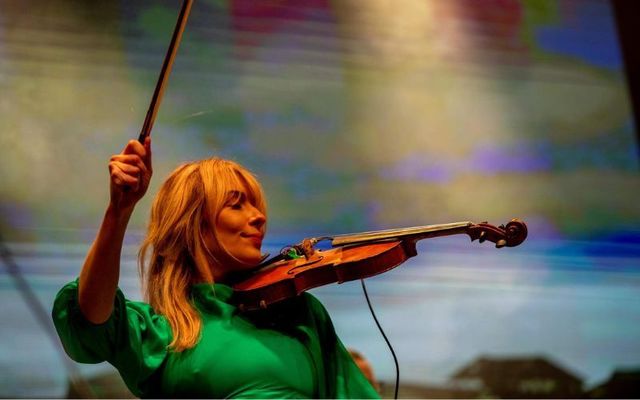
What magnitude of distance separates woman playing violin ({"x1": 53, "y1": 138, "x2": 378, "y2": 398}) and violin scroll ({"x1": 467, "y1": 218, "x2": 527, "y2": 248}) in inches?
12.4

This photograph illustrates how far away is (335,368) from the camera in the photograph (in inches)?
52.9

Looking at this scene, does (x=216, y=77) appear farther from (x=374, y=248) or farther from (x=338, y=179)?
(x=374, y=248)

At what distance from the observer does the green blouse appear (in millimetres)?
1172

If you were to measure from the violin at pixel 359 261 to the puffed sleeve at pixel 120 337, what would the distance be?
15 centimetres

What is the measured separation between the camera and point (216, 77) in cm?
243

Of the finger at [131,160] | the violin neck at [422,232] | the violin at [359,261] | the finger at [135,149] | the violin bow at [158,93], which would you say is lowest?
the violin at [359,261]

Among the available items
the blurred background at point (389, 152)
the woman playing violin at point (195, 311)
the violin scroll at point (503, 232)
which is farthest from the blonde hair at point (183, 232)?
the blurred background at point (389, 152)

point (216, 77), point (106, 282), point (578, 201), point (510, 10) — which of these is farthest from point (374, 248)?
point (510, 10)

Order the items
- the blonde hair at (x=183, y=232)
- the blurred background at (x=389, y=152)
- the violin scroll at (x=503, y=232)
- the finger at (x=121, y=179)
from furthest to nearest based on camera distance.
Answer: the blurred background at (x=389, y=152) < the blonde hair at (x=183, y=232) < the violin scroll at (x=503, y=232) < the finger at (x=121, y=179)

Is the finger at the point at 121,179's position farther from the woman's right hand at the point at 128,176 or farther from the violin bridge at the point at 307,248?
the violin bridge at the point at 307,248

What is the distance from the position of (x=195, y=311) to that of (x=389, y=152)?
135 centimetres

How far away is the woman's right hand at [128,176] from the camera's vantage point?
44.0 inches

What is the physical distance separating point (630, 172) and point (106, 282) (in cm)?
202

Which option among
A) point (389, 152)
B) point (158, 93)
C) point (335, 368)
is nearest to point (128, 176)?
point (158, 93)
